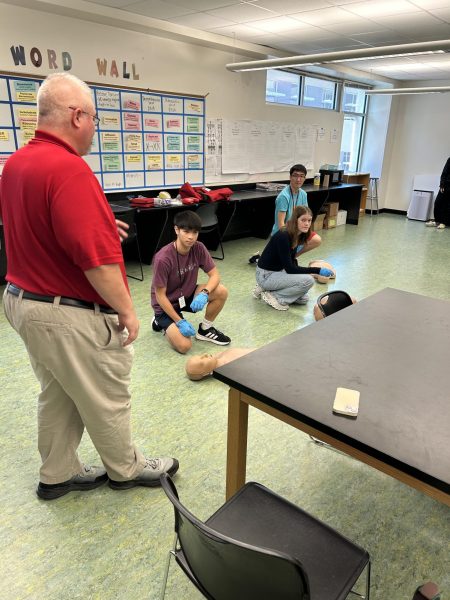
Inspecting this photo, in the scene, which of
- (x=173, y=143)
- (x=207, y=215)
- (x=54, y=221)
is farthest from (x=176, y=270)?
(x=173, y=143)

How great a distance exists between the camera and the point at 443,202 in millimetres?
7840

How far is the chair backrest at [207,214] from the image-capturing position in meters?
4.75

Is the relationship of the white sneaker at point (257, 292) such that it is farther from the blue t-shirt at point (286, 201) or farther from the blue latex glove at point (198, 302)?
the blue latex glove at point (198, 302)

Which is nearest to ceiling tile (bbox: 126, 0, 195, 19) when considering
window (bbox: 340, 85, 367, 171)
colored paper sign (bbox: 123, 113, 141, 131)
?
colored paper sign (bbox: 123, 113, 141, 131)

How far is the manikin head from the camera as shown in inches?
97.8

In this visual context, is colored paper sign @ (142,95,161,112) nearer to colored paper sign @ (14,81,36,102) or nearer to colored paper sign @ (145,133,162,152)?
colored paper sign @ (145,133,162,152)

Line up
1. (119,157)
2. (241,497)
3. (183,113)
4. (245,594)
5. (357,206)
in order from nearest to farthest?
(245,594) < (241,497) < (119,157) < (183,113) < (357,206)

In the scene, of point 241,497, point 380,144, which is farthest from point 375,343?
point 380,144

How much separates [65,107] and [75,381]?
0.85 meters

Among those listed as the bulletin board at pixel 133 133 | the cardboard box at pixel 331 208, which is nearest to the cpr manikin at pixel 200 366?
the bulletin board at pixel 133 133

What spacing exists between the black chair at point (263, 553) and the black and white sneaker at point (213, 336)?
5.89 ft

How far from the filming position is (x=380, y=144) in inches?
353

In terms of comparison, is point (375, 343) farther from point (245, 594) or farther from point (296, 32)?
point (296, 32)

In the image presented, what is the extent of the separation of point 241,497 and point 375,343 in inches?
27.5
